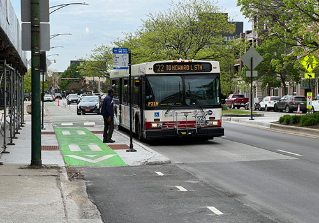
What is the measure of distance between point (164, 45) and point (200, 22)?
12.7 ft

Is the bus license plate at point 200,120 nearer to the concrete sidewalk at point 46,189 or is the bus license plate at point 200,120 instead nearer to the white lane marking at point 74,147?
the concrete sidewalk at point 46,189

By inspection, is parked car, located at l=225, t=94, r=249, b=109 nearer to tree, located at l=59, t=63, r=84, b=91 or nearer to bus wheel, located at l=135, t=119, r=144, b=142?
bus wheel, located at l=135, t=119, r=144, b=142

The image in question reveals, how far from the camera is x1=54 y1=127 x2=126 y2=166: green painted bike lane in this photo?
11.8 meters

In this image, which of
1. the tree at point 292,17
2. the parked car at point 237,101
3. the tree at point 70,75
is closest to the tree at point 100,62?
the parked car at point 237,101

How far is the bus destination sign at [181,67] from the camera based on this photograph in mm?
15566

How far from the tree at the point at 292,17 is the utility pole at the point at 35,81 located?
12.6 metres

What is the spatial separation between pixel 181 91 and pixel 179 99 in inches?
10.6

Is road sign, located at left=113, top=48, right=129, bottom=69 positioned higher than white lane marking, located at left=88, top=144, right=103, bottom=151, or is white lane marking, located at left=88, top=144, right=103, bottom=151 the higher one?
road sign, located at left=113, top=48, right=129, bottom=69

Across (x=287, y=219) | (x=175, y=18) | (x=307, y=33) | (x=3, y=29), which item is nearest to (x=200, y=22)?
(x=175, y=18)

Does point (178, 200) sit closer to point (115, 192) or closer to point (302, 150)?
point (115, 192)

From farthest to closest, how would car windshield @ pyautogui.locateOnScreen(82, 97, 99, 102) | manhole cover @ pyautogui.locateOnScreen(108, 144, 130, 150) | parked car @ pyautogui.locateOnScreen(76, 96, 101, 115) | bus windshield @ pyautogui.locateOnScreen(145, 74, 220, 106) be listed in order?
car windshield @ pyautogui.locateOnScreen(82, 97, 99, 102), parked car @ pyautogui.locateOnScreen(76, 96, 101, 115), bus windshield @ pyautogui.locateOnScreen(145, 74, 220, 106), manhole cover @ pyautogui.locateOnScreen(108, 144, 130, 150)

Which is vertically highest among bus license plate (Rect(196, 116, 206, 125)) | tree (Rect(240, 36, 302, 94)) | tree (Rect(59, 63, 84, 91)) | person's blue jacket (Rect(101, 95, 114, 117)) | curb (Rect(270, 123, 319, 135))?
tree (Rect(59, 63, 84, 91))

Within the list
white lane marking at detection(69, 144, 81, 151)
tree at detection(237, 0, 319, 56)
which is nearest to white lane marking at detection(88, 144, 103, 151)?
white lane marking at detection(69, 144, 81, 151)

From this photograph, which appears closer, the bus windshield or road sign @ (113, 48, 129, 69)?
road sign @ (113, 48, 129, 69)
